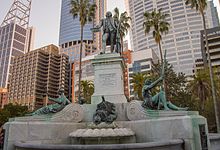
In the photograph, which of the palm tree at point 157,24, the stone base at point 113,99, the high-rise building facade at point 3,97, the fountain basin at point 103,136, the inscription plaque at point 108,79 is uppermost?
the palm tree at point 157,24

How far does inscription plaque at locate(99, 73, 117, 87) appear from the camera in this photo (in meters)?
9.86

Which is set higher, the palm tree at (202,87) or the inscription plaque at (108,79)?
the palm tree at (202,87)

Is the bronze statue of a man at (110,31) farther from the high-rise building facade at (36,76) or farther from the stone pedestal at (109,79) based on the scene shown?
the high-rise building facade at (36,76)

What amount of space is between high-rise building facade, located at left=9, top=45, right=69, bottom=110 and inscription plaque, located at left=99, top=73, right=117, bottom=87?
124 m

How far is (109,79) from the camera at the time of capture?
995 centimetres

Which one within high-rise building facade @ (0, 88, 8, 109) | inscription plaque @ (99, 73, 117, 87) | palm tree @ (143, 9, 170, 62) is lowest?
inscription plaque @ (99, 73, 117, 87)

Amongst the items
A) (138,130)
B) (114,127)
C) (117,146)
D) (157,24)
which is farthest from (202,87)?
(117,146)

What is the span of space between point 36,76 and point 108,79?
13162 centimetres

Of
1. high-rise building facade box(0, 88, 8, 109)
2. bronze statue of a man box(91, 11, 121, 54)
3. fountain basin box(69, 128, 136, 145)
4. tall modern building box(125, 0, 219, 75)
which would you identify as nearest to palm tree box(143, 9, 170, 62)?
bronze statue of a man box(91, 11, 121, 54)

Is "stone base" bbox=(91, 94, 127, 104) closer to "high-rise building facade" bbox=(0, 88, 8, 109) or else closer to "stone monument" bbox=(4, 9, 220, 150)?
"stone monument" bbox=(4, 9, 220, 150)

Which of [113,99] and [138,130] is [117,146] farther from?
[113,99]

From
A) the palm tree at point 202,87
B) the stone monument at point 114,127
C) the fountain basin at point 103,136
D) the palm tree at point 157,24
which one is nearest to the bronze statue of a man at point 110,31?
the stone monument at point 114,127

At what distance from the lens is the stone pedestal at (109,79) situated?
31.4 feet

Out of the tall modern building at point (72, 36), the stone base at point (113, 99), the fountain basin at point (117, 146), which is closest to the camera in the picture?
the fountain basin at point (117, 146)
